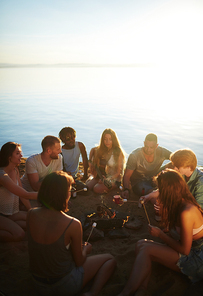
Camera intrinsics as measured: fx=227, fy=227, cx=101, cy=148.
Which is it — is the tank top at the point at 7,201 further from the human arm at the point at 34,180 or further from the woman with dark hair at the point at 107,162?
the woman with dark hair at the point at 107,162

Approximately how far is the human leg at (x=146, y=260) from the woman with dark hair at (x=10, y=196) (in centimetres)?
165

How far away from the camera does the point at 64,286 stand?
217 centimetres

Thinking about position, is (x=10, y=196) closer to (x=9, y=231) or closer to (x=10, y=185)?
(x=10, y=185)

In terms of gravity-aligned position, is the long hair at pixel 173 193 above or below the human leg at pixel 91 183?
above

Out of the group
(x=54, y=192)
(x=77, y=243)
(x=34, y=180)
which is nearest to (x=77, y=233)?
(x=77, y=243)

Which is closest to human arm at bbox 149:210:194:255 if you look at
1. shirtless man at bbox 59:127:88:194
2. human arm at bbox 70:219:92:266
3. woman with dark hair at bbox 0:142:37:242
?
human arm at bbox 70:219:92:266

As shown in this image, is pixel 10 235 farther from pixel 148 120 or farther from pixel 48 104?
pixel 48 104

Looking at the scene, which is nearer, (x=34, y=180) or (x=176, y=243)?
(x=176, y=243)

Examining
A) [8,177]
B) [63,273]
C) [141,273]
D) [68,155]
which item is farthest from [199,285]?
[68,155]

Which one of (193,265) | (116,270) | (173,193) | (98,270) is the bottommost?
(116,270)

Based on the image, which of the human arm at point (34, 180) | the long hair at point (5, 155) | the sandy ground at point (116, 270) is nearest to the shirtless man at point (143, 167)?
the sandy ground at point (116, 270)

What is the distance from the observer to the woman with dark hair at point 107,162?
5.16 m

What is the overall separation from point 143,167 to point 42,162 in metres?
2.29

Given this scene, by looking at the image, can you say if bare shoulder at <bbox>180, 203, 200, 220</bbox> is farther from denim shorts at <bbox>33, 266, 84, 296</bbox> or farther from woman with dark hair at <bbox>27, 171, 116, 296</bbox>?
denim shorts at <bbox>33, 266, 84, 296</bbox>
